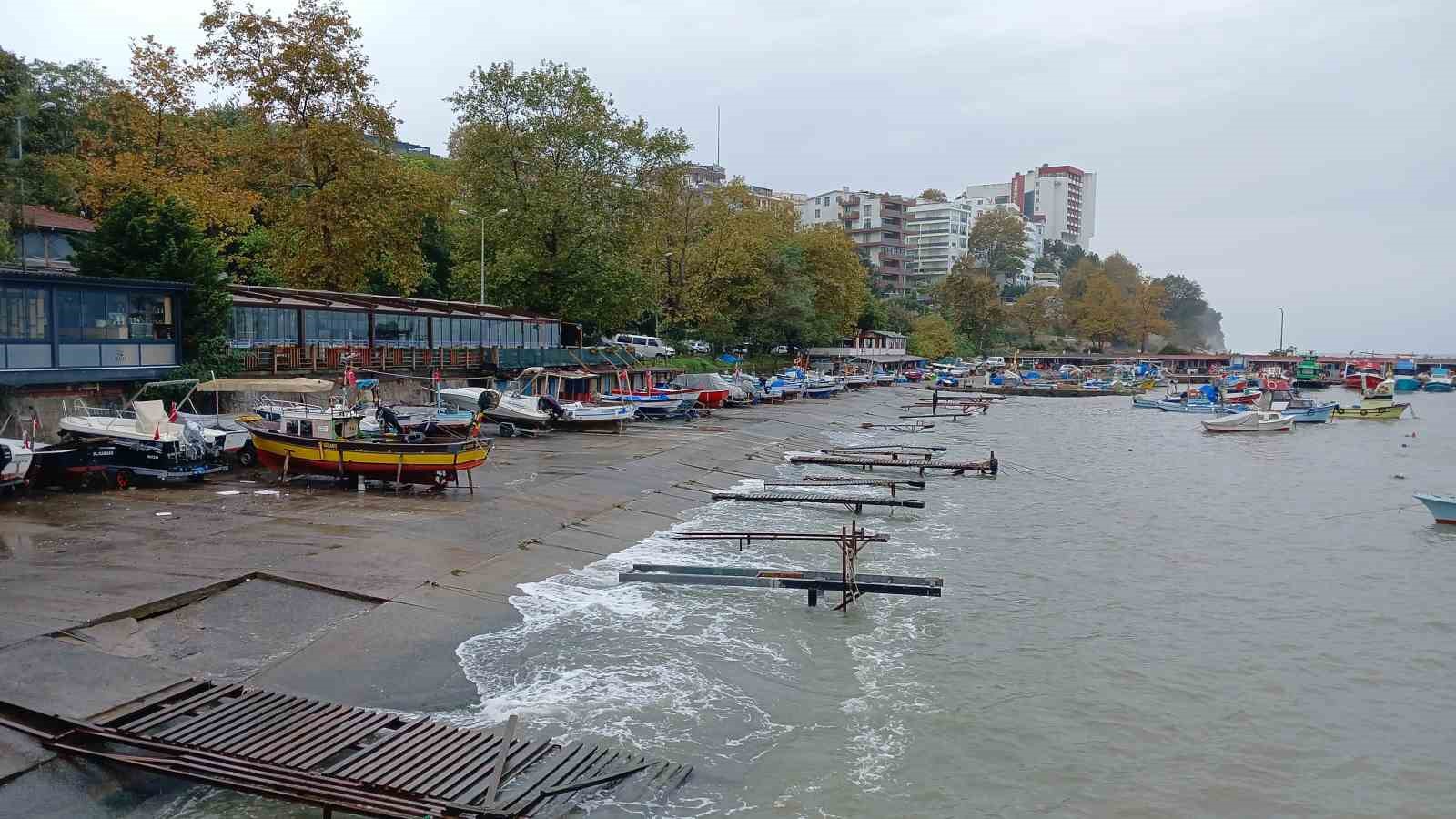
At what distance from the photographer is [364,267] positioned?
39188mm

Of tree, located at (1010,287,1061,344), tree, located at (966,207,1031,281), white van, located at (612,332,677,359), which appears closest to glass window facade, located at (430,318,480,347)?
white van, located at (612,332,677,359)

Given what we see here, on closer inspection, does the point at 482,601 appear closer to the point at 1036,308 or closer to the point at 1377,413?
the point at 1377,413

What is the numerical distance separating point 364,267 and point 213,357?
12.1 meters

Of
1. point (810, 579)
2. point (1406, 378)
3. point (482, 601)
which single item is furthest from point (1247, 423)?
point (1406, 378)

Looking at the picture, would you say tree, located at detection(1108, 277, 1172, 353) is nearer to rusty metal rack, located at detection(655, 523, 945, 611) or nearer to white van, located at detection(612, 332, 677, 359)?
white van, located at detection(612, 332, 677, 359)

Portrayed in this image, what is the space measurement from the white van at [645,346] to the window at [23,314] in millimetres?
40878

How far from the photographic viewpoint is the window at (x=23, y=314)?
878 inches

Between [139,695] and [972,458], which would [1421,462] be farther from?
[139,695]

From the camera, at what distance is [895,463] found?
108 feet

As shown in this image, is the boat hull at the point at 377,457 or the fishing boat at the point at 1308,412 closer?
the boat hull at the point at 377,457

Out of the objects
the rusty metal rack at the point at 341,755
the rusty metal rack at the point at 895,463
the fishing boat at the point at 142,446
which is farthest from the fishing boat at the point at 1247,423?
the rusty metal rack at the point at 341,755

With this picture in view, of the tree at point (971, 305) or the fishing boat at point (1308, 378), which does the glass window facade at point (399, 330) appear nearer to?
the tree at point (971, 305)

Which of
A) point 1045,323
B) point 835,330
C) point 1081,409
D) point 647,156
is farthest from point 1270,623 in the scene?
point 1045,323

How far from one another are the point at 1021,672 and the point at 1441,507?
20208mm
